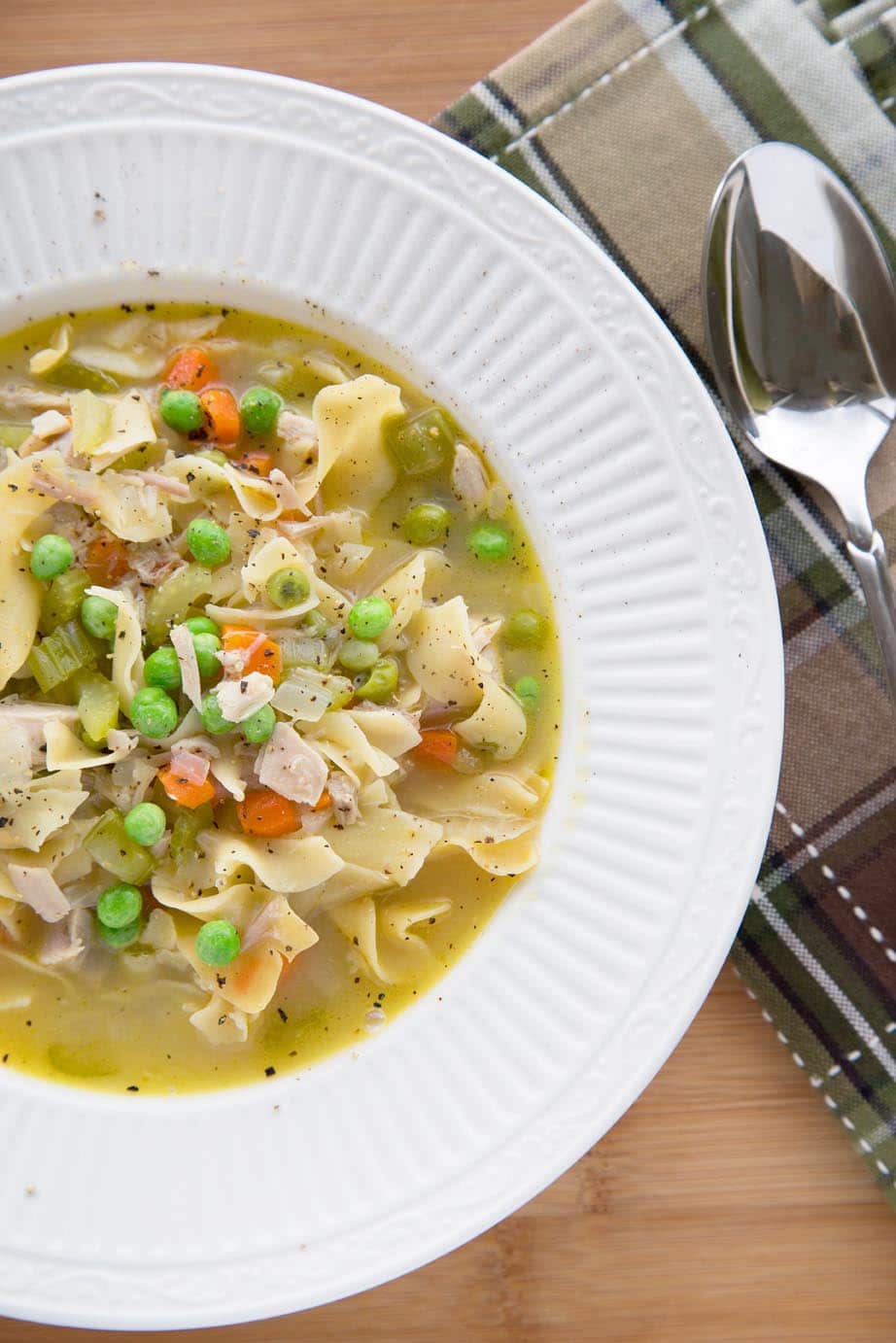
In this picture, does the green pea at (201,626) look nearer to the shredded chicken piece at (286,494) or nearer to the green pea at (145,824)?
the shredded chicken piece at (286,494)

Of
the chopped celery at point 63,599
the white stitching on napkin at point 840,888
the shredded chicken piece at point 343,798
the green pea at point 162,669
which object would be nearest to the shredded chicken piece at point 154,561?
the chopped celery at point 63,599

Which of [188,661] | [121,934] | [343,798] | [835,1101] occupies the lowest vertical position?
[121,934]

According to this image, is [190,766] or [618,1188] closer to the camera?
[190,766]

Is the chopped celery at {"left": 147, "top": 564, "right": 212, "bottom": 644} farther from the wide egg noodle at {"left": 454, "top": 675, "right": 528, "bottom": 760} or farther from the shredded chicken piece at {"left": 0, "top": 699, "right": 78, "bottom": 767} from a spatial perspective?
the wide egg noodle at {"left": 454, "top": 675, "right": 528, "bottom": 760}

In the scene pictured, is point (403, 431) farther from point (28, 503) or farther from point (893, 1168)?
point (893, 1168)

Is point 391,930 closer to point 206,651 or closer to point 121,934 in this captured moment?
point 121,934

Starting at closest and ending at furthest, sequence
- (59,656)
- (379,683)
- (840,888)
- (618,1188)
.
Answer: (59,656) < (379,683) < (840,888) < (618,1188)

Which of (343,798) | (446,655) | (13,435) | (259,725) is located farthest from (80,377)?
(343,798)

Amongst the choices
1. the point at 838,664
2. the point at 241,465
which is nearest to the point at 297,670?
the point at 241,465
